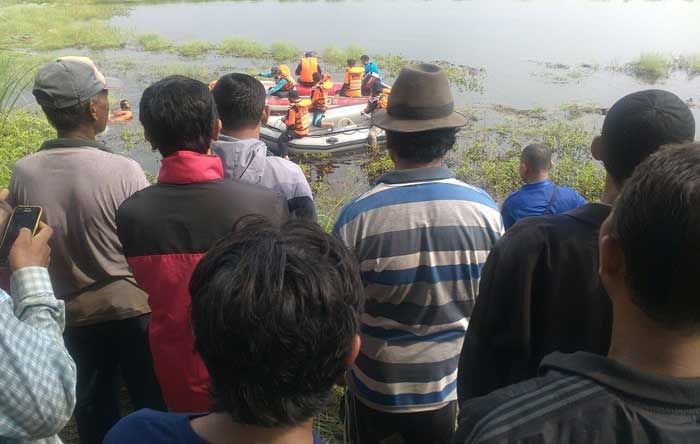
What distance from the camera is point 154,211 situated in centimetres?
169

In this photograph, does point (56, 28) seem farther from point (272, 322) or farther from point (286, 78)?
point (272, 322)

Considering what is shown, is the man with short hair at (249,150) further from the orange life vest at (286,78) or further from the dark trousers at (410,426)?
the orange life vest at (286,78)

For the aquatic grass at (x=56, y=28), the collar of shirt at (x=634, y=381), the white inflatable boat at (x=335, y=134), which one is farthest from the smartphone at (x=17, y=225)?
the aquatic grass at (x=56, y=28)

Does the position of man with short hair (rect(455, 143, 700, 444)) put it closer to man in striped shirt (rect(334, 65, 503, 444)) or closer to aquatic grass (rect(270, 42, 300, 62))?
man in striped shirt (rect(334, 65, 503, 444))

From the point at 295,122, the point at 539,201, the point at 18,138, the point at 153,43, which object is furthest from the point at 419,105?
the point at 153,43

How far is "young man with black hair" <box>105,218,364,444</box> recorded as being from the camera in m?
0.90

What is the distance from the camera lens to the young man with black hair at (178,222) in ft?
5.55

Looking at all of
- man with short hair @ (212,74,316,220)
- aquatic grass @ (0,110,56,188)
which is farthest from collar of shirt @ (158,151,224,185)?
aquatic grass @ (0,110,56,188)

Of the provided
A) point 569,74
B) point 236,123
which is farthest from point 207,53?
point 236,123

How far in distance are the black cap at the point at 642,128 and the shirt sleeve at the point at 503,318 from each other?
28 centimetres

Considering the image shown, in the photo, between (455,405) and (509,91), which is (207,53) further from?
(455,405)

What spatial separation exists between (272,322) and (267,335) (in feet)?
0.08

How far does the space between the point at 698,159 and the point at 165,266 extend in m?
1.41

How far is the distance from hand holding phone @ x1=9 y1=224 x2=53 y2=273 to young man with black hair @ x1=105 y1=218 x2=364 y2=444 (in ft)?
2.07
